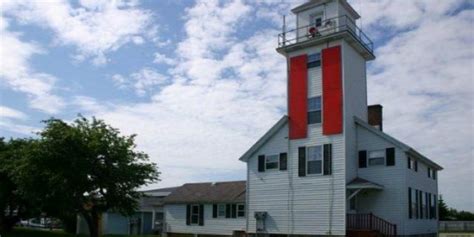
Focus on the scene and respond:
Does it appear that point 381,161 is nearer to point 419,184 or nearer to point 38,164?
point 419,184

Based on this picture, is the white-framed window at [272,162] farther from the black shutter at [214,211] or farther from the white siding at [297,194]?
the black shutter at [214,211]

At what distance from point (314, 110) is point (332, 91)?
1.50 metres

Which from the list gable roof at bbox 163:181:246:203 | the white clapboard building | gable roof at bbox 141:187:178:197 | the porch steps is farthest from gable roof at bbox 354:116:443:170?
gable roof at bbox 141:187:178:197

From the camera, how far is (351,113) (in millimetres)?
30609

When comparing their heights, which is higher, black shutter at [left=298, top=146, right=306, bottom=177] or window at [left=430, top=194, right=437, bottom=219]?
black shutter at [left=298, top=146, right=306, bottom=177]

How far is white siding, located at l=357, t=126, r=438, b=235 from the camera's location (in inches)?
1128

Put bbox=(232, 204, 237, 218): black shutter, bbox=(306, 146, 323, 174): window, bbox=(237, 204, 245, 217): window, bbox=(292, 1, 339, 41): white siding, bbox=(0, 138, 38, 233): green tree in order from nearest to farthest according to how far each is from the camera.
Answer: bbox=(306, 146, 323, 174): window → bbox=(292, 1, 339, 41): white siding → bbox=(0, 138, 38, 233): green tree → bbox=(237, 204, 245, 217): window → bbox=(232, 204, 237, 218): black shutter

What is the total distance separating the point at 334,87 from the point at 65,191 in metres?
15.4

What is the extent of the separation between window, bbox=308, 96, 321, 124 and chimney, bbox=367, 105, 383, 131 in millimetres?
5385

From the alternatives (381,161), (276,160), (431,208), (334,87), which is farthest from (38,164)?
(431,208)

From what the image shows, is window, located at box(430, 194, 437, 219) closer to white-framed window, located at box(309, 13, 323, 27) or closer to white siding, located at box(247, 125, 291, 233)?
white siding, located at box(247, 125, 291, 233)

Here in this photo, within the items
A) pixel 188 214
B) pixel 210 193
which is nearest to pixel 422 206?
pixel 210 193

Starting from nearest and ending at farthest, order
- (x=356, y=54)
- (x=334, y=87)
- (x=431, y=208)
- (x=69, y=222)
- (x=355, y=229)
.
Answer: (x=355, y=229), (x=334, y=87), (x=356, y=54), (x=431, y=208), (x=69, y=222)

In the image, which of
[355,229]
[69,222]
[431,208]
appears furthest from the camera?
[69,222]
